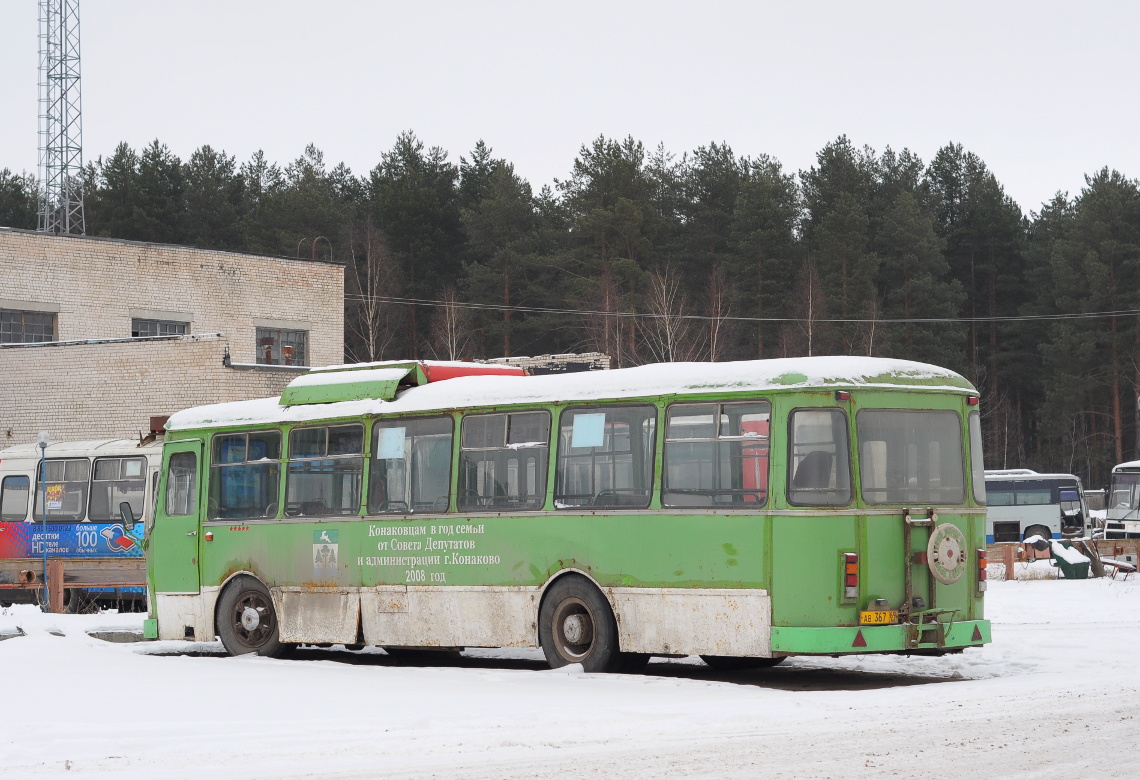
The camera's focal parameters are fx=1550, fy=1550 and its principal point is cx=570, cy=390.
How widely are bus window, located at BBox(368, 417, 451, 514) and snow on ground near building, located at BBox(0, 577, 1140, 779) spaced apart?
1749 mm

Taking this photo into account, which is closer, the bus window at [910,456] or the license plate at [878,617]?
the license plate at [878,617]

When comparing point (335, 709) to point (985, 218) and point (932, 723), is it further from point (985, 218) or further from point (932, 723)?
point (985, 218)

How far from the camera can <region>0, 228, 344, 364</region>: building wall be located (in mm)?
41562

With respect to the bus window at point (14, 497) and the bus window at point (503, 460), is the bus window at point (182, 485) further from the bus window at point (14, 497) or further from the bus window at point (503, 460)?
the bus window at point (14, 497)

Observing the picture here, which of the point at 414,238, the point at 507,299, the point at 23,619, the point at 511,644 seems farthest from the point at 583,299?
the point at 511,644

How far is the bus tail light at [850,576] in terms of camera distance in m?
13.4

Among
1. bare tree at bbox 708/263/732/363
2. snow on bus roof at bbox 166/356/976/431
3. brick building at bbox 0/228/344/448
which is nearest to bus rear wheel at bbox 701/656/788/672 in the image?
snow on bus roof at bbox 166/356/976/431

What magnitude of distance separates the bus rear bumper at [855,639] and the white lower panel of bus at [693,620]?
0.19 meters

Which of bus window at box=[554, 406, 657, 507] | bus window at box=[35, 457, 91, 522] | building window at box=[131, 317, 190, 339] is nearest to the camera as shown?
bus window at box=[554, 406, 657, 507]

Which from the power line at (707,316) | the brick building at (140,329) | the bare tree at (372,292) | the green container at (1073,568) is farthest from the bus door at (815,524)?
the bare tree at (372,292)

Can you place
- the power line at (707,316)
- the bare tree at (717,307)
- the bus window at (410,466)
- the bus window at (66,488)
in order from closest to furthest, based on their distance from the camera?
the bus window at (410,466), the bus window at (66,488), the power line at (707,316), the bare tree at (717,307)

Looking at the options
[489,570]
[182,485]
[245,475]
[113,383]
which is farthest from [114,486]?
[489,570]

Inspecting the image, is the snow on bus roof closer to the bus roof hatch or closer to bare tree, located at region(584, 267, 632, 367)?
the bus roof hatch

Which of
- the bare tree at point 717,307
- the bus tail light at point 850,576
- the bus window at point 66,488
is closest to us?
the bus tail light at point 850,576
